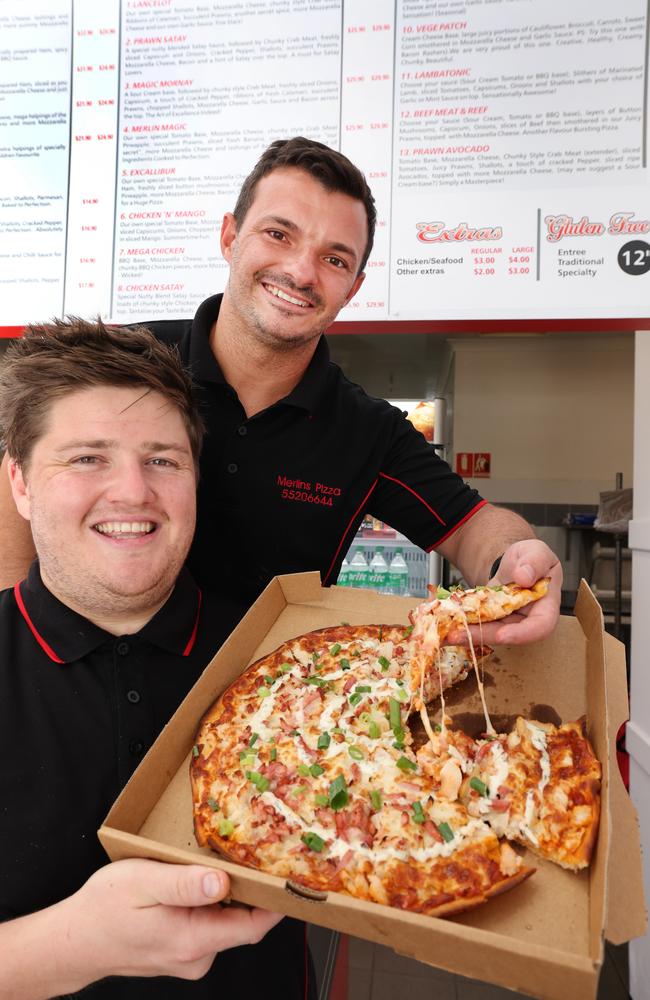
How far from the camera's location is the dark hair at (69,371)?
1.23 metres

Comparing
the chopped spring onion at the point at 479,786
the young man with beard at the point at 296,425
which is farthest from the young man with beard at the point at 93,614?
the chopped spring onion at the point at 479,786

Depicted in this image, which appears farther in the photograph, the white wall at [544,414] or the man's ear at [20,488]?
the white wall at [544,414]

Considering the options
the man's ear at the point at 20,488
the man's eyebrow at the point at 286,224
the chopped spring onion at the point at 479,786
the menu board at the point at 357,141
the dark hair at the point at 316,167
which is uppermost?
the menu board at the point at 357,141

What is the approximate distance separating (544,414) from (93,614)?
651 centimetres

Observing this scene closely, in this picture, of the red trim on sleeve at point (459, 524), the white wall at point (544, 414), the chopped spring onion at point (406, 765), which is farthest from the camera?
the white wall at point (544, 414)

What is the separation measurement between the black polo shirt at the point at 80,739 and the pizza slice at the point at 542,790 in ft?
1.93

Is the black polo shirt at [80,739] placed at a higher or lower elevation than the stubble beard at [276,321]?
lower

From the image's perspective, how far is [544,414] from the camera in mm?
7004

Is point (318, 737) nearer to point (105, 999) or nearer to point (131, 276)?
point (105, 999)

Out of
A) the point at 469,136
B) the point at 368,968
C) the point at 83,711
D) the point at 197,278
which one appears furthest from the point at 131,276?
the point at 368,968

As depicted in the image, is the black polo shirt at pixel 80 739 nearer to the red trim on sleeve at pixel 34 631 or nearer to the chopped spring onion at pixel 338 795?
the red trim on sleeve at pixel 34 631

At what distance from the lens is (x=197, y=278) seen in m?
2.52

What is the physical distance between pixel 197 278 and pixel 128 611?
168cm

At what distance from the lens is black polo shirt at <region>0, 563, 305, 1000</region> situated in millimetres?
1066
